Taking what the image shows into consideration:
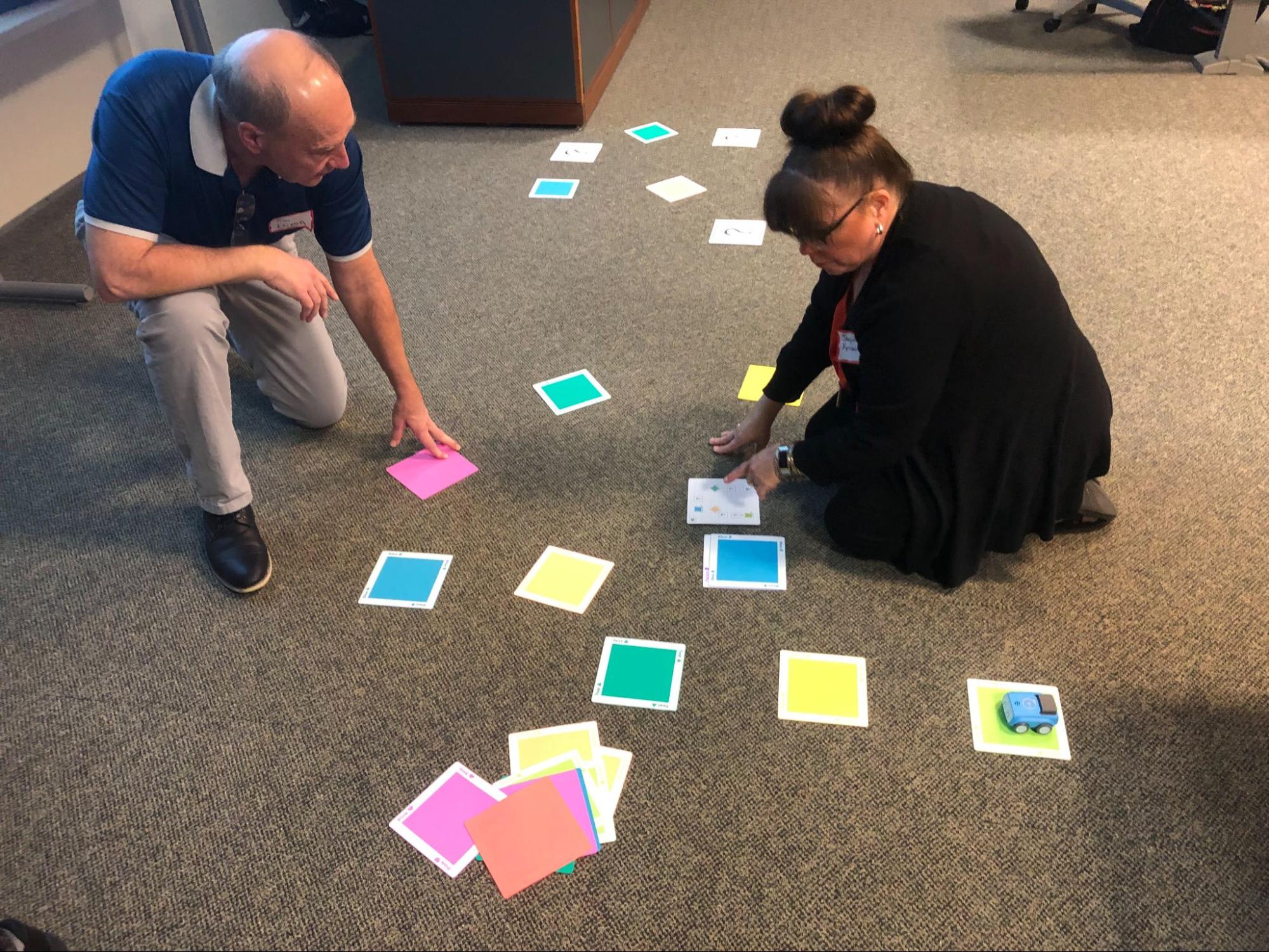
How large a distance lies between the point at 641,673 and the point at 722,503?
48 cm

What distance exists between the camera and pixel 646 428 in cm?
226

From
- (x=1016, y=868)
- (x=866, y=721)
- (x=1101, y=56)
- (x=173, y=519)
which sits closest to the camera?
(x=1016, y=868)

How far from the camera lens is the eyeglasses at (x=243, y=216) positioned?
5.78 feet

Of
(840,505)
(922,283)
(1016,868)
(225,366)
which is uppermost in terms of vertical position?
(922,283)

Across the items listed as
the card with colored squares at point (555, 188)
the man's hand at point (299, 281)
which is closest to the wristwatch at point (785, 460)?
the man's hand at point (299, 281)

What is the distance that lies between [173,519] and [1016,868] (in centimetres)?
178

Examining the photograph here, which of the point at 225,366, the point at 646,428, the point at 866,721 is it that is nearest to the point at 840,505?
the point at 866,721

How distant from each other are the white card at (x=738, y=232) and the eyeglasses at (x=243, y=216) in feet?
5.09

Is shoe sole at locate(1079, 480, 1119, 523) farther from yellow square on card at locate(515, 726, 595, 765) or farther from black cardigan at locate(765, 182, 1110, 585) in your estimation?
yellow square on card at locate(515, 726, 595, 765)

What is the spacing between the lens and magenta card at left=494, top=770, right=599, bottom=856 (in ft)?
4.81

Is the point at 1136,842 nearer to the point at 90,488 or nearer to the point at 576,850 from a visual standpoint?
the point at 576,850

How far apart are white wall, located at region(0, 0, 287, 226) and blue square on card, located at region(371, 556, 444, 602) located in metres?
2.12

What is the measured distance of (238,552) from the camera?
1892 mm

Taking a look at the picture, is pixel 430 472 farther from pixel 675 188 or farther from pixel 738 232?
pixel 675 188
